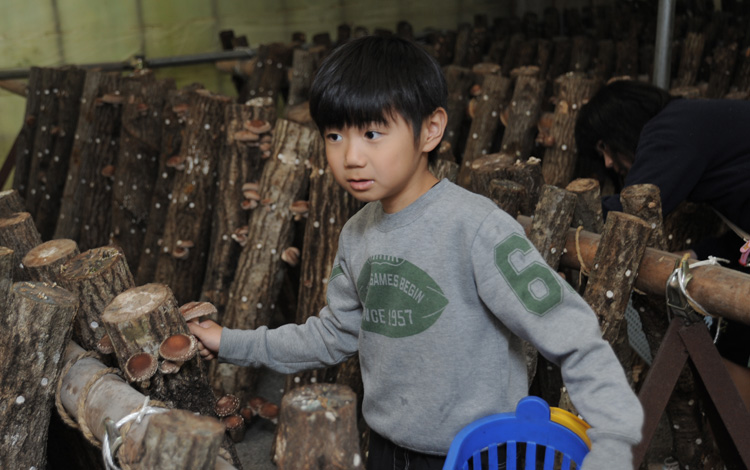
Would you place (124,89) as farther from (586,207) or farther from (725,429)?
(725,429)

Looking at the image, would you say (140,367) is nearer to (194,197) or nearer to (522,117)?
(194,197)

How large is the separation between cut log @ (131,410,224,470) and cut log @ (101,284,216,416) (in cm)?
39

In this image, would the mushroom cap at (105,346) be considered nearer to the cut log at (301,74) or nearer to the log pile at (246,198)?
the log pile at (246,198)

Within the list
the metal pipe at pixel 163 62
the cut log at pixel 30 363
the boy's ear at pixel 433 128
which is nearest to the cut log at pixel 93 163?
the metal pipe at pixel 163 62

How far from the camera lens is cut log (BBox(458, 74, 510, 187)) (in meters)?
3.76

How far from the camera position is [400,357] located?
1548 millimetres

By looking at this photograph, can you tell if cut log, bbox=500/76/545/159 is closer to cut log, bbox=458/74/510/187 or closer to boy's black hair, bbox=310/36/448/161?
cut log, bbox=458/74/510/187

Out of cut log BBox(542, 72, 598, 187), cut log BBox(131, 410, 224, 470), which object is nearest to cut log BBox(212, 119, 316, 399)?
cut log BBox(542, 72, 598, 187)

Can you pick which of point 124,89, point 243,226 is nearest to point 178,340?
point 243,226

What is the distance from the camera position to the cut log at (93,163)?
4.43 metres

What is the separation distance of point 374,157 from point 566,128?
2.25 m

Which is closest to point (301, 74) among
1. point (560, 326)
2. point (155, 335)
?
point (155, 335)

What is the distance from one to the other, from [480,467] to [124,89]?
11.7 feet

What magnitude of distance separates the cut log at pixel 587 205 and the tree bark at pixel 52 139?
12.0ft
